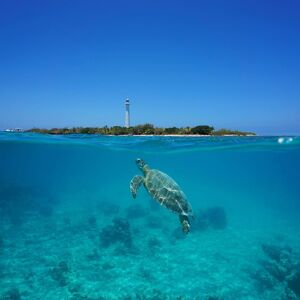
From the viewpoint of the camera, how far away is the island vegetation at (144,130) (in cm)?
2694

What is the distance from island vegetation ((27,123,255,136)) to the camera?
26938 mm

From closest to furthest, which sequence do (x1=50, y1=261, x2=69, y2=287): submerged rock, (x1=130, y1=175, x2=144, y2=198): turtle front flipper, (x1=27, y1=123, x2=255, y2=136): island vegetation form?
(x1=130, y1=175, x2=144, y2=198): turtle front flipper < (x1=50, y1=261, x2=69, y2=287): submerged rock < (x1=27, y1=123, x2=255, y2=136): island vegetation

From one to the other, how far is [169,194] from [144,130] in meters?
17.7

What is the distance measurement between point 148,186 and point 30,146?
78.6ft

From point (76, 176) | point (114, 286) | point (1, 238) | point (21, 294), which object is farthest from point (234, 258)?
point (76, 176)

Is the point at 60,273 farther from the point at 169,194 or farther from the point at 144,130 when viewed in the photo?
the point at 144,130

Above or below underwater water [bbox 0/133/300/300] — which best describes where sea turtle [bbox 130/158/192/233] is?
above

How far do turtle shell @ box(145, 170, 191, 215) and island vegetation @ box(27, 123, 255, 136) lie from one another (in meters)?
16.5

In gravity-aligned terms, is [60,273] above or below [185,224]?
below

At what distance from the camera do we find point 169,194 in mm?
9797

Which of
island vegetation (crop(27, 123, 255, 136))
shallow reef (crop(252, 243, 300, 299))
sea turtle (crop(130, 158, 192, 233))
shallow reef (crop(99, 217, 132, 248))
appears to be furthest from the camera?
island vegetation (crop(27, 123, 255, 136))

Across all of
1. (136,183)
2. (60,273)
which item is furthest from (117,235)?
(136,183)

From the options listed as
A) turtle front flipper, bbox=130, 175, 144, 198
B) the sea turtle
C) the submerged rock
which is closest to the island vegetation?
the submerged rock

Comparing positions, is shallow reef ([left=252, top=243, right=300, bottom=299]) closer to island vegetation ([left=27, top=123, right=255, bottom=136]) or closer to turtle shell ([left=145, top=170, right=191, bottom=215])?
turtle shell ([left=145, top=170, right=191, bottom=215])
